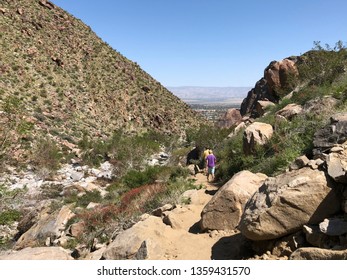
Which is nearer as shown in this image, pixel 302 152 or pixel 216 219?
pixel 216 219

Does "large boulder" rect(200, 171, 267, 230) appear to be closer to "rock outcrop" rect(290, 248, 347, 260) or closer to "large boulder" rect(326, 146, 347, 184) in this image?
"large boulder" rect(326, 146, 347, 184)

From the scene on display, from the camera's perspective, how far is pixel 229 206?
7.11 m

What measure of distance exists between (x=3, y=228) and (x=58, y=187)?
6735 mm

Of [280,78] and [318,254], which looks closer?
[318,254]

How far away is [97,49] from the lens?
50875 mm

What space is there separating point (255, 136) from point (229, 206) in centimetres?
513

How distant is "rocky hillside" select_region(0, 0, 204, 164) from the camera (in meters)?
35.3

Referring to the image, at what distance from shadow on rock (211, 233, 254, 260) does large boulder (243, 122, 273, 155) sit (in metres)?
5.35

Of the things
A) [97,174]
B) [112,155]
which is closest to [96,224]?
[97,174]

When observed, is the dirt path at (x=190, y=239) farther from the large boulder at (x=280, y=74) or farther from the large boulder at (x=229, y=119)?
the large boulder at (x=229, y=119)

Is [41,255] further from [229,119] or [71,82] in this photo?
[71,82]

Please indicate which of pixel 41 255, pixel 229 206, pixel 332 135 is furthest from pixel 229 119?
pixel 41 255

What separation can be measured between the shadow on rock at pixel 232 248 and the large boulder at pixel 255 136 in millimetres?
5352

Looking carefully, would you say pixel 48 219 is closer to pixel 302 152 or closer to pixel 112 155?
pixel 302 152
